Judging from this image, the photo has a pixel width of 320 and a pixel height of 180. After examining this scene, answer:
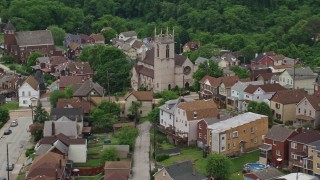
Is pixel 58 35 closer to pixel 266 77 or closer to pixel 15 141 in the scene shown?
pixel 266 77

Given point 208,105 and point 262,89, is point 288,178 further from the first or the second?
point 262,89

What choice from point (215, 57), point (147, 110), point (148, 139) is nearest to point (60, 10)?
point (215, 57)

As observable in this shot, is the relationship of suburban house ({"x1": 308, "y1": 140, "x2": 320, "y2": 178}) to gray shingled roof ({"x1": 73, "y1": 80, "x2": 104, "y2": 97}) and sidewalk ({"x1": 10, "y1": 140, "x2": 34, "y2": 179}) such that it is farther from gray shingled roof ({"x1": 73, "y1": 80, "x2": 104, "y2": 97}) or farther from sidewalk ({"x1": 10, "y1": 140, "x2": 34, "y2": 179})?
gray shingled roof ({"x1": 73, "y1": 80, "x2": 104, "y2": 97})

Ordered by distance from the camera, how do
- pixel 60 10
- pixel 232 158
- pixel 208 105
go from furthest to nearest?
pixel 60 10 → pixel 208 105 → pixel 232 158

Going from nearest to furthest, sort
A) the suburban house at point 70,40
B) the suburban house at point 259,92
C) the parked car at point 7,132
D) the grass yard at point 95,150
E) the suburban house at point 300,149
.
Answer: the suburban house at point 300,149
the grass yard at point 95,150
the parked car at point 7,132
the suburban house at point 259,92
the suburban house at point 70,40

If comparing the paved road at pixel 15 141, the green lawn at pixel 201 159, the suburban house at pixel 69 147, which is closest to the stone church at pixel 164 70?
the paved road at pixel 15 141

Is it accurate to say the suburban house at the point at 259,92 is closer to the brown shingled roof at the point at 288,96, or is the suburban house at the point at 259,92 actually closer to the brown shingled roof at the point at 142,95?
the brown shingled roof at the point at 288,96
